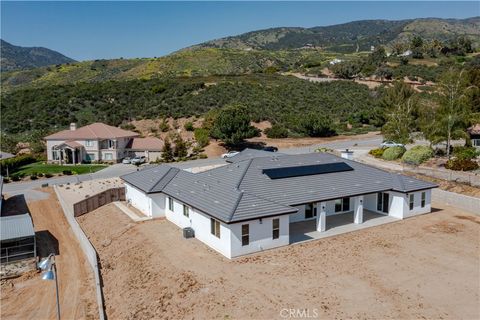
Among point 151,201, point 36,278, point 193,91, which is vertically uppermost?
point 193,91

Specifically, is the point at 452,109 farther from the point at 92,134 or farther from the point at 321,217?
the point at 92,134

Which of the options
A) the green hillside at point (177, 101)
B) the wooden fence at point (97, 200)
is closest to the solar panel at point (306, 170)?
the wooden fence at point (97, 200)

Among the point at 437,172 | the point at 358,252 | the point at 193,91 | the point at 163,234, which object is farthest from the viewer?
the point at 193,91

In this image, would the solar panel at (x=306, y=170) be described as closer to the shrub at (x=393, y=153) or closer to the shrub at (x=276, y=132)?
the shrub at (x=393, y=153)

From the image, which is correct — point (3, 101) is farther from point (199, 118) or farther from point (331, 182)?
point (331, 182)

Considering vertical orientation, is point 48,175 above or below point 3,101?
below

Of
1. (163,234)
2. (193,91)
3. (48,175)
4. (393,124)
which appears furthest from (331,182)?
(193,91)

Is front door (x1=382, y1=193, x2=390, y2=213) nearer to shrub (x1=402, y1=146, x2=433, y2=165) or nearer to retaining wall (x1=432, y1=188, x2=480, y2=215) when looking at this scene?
retaining wall (x1=432, y1=188, x2=480, y2=215)
